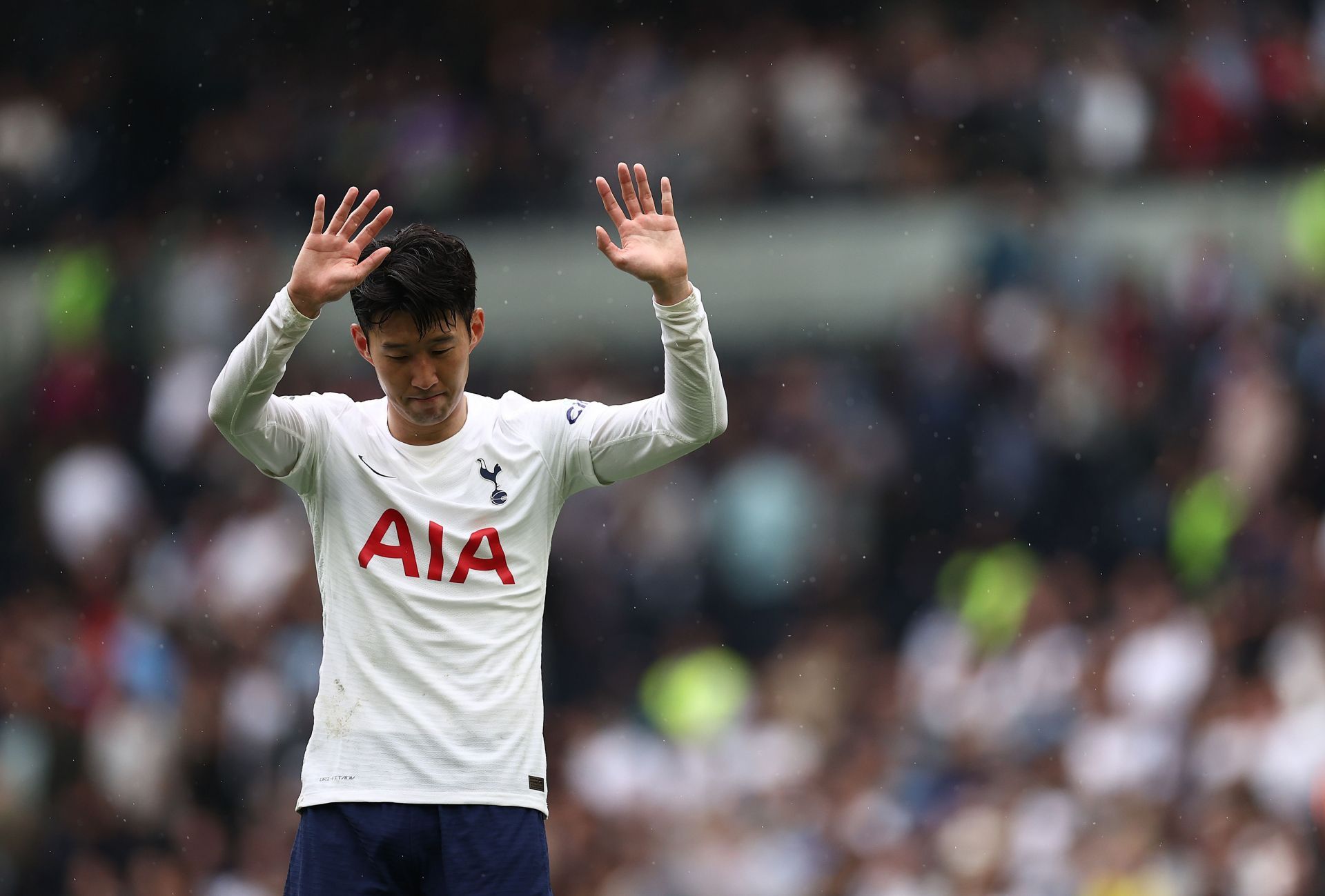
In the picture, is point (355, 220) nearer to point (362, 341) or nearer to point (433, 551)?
point (362, 341)

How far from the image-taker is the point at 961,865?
8438mm

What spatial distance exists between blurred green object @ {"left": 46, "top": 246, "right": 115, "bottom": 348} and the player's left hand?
9059 millimetres

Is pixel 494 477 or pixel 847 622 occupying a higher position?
pixel 494 477

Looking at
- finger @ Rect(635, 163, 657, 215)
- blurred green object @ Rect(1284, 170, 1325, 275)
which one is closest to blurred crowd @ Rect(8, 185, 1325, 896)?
blurred green object @ Rect(1284, 170, 1325, 275)

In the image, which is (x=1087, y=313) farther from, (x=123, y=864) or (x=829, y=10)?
(x=123, y=864)

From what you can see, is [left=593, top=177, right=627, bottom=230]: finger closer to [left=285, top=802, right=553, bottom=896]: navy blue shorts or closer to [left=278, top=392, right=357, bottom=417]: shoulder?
[left=278, top=392, right=357, bottom=417]: shoulder

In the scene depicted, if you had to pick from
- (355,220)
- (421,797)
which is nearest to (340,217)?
(355,220)

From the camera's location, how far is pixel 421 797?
11.7ft

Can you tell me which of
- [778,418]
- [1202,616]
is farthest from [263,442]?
[778,418]

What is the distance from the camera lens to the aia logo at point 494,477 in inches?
148

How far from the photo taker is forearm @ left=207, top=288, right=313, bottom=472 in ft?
11.7

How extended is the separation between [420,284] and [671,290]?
497 millimetres

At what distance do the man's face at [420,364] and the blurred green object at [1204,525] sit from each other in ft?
22.2

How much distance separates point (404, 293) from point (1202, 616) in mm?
6486
